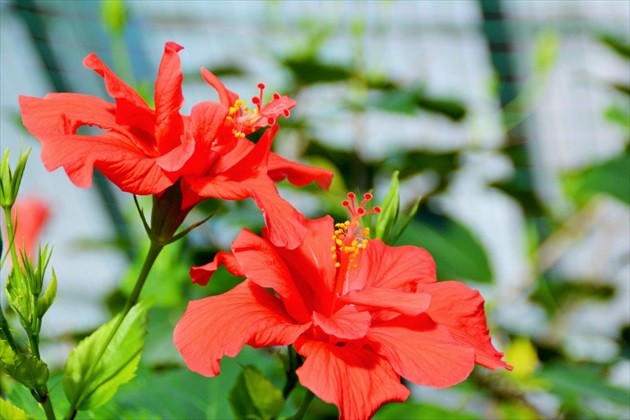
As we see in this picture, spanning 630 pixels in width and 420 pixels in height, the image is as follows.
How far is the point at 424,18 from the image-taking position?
2449 mm

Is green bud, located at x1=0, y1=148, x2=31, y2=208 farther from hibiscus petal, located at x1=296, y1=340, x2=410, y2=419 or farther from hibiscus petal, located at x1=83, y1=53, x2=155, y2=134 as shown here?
hibiscus petal, located at x1=296, y1=340, x2=410, y2=419

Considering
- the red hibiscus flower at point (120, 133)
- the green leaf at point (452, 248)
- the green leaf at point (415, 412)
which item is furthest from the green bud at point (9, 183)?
the green leaf at point (452, 248)

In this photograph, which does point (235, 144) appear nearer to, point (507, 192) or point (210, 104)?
point (210, 104)

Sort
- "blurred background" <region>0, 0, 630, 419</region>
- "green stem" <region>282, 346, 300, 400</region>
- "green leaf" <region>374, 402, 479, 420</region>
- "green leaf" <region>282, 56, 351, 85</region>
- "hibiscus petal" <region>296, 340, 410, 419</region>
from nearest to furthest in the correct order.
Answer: "hibiscus petal" <region>296, 340, 410, 419</region>, "green stem" <region>282, 346, 300, 400</region>, "green leaf" <region>374, 402, 479, 420</region>, "blurred background" <region>0, 0, 630, 419</region>, "green leaf" <region>282, 56, 351, 85</region>

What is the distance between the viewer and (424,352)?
1.89 ft

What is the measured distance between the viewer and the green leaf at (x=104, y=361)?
0.60m

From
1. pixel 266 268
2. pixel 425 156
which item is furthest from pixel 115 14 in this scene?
pixel 266 268

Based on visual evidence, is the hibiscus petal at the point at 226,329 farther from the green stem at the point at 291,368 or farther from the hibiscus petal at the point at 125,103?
the hibiscus petal at the point at 125,103

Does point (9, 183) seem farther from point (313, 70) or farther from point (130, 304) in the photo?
point (313, 70)

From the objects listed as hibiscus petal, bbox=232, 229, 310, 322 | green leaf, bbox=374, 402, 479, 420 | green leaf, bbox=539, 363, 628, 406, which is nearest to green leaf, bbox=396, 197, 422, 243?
hibiscus petal, bbox=232, 229, 310, 322

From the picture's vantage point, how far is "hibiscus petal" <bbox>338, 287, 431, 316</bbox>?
576 millimetres

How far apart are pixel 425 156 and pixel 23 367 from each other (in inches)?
46.3

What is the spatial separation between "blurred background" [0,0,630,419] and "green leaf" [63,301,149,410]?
0.30 feet

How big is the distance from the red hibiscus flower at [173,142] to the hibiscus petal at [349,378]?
7 cm
